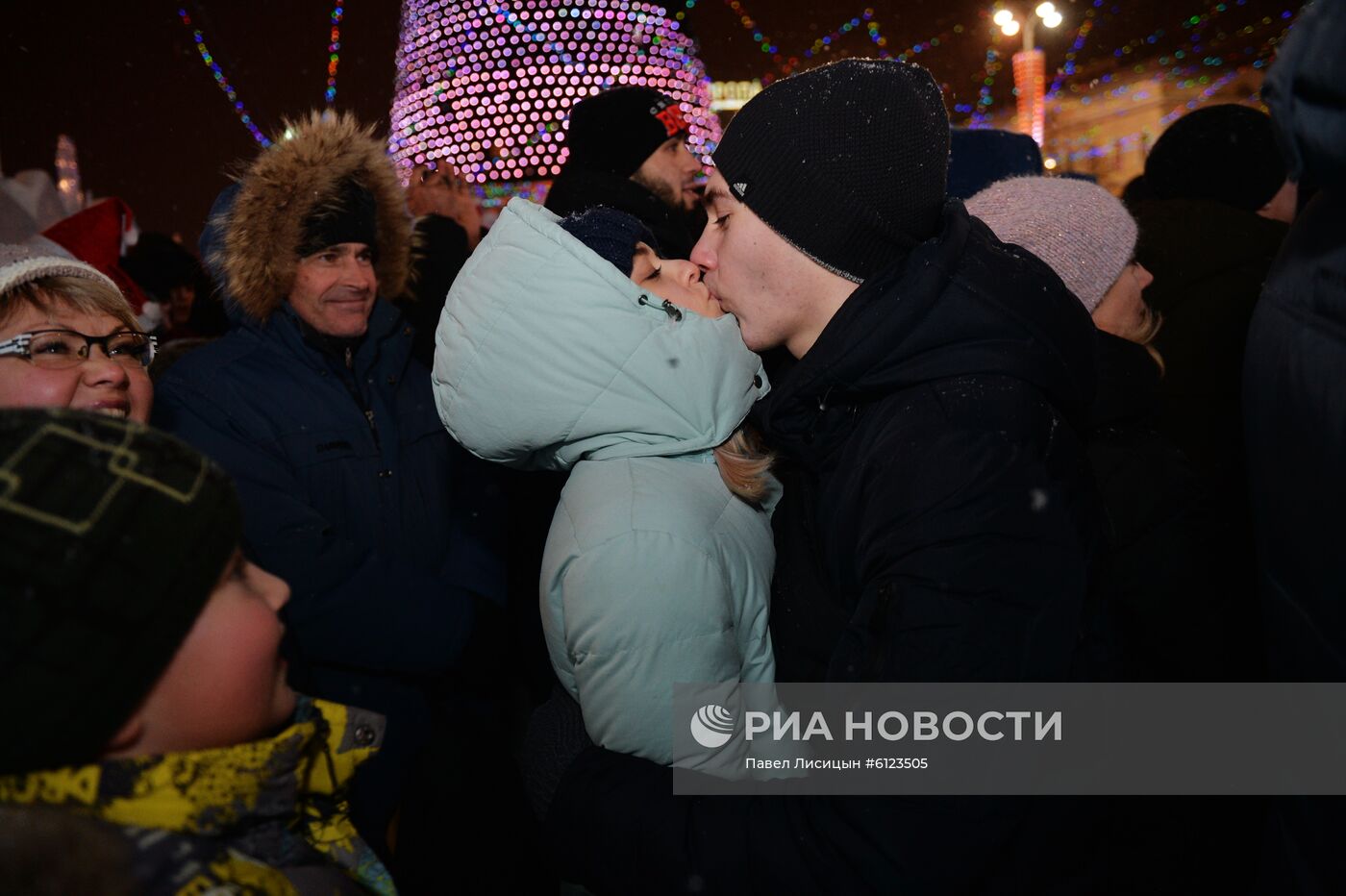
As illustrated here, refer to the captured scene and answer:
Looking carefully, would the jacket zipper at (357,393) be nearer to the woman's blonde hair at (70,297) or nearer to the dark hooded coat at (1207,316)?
the woman's blonde hair at (70,297)

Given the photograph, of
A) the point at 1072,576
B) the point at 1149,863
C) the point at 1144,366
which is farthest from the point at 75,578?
the point at 1144,366

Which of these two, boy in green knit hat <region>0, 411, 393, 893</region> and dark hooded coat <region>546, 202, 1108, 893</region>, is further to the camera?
dark hooded coat <region>546, 202, 1108, 893</region>

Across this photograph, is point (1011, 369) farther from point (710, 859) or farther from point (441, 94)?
point (441, 94)

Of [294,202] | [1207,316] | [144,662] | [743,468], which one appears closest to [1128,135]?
[1207,316]

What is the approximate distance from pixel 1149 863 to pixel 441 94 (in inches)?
201

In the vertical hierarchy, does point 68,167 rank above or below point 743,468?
below

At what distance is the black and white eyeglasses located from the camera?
1.96 meters

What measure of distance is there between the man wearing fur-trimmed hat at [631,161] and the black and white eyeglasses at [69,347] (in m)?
1.81

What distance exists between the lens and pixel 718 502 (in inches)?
65.8

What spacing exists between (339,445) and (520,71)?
122 inches

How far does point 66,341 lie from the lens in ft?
6.65

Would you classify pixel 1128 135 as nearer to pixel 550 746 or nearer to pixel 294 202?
pixel 294 202

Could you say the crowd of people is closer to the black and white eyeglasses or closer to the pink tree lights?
the black and white eyeglasses

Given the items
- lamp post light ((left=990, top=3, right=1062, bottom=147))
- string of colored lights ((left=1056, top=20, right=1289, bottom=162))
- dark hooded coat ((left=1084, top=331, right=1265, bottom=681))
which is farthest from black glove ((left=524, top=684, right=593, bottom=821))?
string of colored lights ((left=1056, top=20, right=1289, bottom=162))
